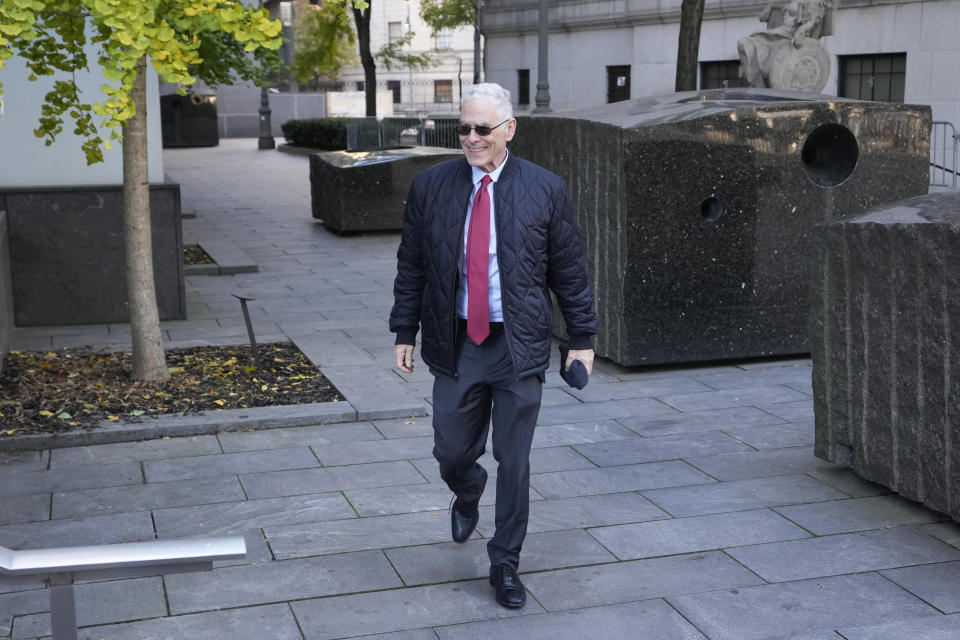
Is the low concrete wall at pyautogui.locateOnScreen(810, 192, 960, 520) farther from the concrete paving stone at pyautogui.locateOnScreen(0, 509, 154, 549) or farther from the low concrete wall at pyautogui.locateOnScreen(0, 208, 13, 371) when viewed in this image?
the low concrete wall at pyautogui.locateOnScreen(0, 208, 13, 371)

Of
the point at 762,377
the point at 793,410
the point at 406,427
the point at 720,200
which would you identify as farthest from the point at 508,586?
the point at 720,200

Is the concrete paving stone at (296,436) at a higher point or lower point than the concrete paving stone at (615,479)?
higher

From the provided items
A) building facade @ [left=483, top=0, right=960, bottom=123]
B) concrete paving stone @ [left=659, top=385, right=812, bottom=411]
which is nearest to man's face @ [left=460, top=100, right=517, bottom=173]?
concrete paving stone @ [left=659, top=385, right=812, bottom=411]

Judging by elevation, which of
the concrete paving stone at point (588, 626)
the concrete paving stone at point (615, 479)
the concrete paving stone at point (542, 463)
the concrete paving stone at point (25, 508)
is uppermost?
the concrete paving stone at point (25, 508)

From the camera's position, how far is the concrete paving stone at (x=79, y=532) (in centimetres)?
510

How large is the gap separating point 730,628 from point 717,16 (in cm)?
2718

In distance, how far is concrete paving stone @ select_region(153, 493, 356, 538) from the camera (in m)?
5.26

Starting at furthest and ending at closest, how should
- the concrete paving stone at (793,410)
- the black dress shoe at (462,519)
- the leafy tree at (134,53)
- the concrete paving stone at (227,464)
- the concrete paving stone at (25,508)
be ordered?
the concrete paving stone at (793,410) < the concrete paving stone at (227,464) < the leafy tree at (134,53) < the concrete paving stone at (25,508) < the black dress shoe at (462,519)

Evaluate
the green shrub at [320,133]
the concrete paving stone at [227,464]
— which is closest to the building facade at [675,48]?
the green shrub at [320,133]

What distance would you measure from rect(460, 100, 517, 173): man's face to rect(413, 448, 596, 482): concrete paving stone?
2.07 m

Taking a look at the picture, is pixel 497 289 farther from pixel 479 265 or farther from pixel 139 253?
pixel 139 253

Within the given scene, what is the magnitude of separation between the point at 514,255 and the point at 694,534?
1.62 m

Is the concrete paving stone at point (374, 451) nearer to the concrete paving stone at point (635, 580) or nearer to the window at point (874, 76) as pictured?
the concrete paving stone at point (635, 580)

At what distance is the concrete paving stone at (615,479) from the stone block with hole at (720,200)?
79.6 inches
